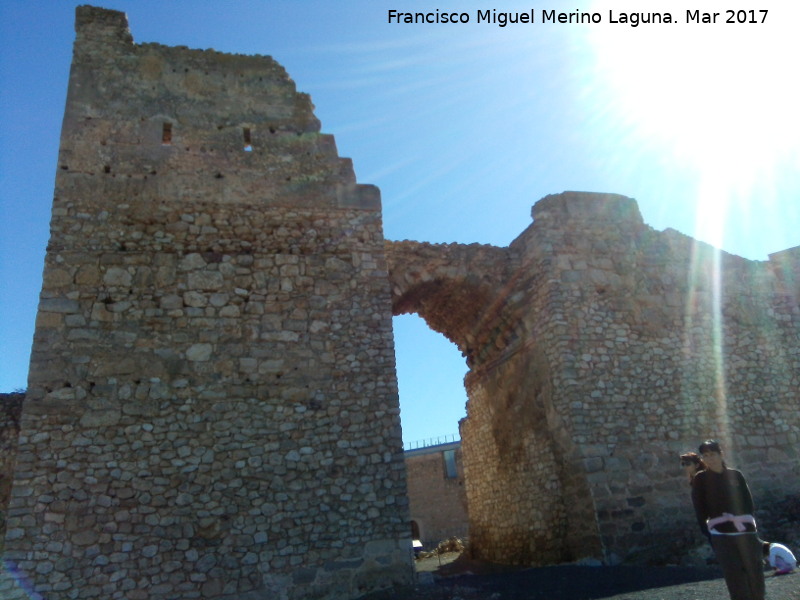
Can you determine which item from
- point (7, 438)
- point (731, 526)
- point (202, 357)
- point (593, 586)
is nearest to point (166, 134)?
point (202, 357)

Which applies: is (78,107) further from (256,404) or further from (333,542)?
(333,542)

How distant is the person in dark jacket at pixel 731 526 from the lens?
4.55 metres

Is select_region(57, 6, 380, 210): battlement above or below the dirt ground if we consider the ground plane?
above

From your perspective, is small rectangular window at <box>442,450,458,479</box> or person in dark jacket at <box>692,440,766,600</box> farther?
small rectangular window at <box>442,450,458,479</box>

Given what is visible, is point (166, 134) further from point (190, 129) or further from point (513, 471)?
point (513, 471)

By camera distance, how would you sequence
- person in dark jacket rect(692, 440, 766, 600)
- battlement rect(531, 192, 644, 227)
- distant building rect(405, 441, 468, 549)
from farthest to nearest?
1. distant building rect(405, 441, 468, 549)
2. battlement rect(531, 192, 644, 227)
3. person in dark jacket rect(692, 440, 766, 600)

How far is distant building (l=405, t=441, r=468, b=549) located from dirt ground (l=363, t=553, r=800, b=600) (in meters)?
14.5

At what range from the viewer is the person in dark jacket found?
14.9ft

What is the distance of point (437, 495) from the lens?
23547 millimetres

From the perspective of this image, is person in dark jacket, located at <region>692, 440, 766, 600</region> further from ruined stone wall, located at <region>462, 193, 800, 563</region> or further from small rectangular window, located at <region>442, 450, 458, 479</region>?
small rectangular window, located at <region>442, 450, 458, 479</region>

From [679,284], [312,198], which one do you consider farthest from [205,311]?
[679,284]

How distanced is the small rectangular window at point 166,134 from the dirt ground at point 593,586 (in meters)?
6.71

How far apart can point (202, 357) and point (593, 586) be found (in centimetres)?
544

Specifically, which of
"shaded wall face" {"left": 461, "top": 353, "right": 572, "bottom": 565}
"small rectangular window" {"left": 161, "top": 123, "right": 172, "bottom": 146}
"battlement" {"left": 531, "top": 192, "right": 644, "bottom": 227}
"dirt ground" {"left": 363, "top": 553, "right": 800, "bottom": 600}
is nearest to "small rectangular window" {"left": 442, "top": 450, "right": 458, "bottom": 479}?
"shaded wall face" {"left": 461, "top": 353, "right": 572, "bottom": 565}
